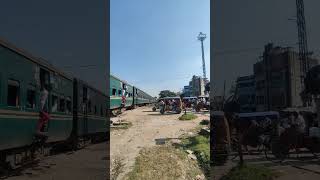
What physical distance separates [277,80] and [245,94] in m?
0.73

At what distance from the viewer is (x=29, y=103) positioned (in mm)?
8188

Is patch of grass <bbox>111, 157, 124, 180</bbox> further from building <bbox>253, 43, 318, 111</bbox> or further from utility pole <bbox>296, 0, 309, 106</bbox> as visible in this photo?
utility pole <bbox>296, 0, 309, 106</bbox>

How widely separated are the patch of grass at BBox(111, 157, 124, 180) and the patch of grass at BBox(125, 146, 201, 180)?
306 mm

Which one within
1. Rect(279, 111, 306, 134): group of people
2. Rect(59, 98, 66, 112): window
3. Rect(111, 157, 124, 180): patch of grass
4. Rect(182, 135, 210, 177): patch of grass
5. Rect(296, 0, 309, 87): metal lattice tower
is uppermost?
Rect(296, 0, 309, 87): metal lattice tower

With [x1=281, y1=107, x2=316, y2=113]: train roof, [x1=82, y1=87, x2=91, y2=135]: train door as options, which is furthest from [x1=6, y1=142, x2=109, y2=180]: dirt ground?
[x1=281, y1=107, x2=316, y2=113]: train roof

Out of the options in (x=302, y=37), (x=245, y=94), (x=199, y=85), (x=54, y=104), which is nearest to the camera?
(x=302, y=37)

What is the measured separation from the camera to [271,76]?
8750 mm

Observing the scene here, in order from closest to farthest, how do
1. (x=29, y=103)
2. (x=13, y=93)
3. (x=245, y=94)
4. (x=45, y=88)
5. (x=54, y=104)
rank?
(x=13, y=93) < (x=29, y=103) < (x=245, y=94) < (x=45, y=88) < (x=54, y=104)

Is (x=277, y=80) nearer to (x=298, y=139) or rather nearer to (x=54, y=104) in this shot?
(x=298, y=139)

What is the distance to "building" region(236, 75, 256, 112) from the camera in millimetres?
8719

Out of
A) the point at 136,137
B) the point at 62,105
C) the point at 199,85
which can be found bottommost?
the point at 136,137

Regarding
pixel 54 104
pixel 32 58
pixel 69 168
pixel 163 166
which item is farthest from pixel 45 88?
pixel 163 166

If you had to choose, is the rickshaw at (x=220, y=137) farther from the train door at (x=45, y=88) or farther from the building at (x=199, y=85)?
the building at (x=199, y=85)

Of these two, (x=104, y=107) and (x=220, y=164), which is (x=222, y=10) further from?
(x=104, y=107)
